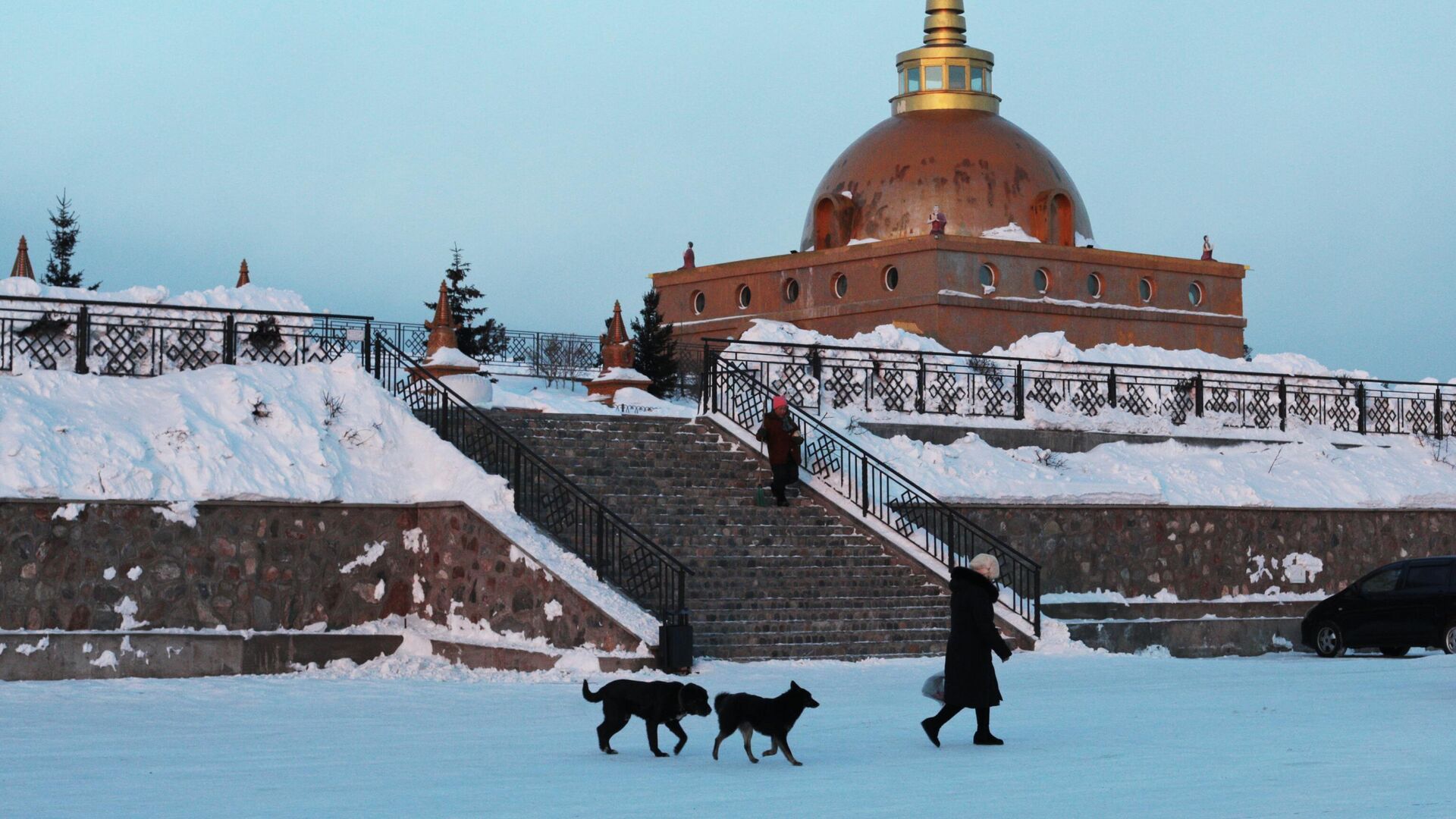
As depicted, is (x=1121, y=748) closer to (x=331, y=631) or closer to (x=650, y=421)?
(x=331, y=631)

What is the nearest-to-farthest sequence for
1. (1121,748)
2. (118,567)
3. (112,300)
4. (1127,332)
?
(1121,748) → (118,567) → (112,300) → (1127,332)

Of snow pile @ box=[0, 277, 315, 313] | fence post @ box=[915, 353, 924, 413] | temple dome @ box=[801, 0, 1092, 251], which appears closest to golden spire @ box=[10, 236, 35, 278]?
snow pile @ box=[0, 277, 315, 313]

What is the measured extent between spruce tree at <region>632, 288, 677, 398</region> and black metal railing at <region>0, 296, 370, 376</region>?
11134 millimetres

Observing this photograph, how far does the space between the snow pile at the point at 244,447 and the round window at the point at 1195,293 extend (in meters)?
28.8

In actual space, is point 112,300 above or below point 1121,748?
above

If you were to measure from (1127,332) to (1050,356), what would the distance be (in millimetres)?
9909

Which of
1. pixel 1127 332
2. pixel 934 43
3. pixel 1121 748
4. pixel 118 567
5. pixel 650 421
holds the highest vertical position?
pixel 934 43

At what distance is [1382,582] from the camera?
23703 millimetres

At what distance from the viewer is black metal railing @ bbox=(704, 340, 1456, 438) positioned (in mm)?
28188

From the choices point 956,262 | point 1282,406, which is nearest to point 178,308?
point 1282,406

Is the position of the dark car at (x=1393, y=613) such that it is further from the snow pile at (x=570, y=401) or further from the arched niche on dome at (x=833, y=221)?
the arched niche on dome at (x=833, y=221)

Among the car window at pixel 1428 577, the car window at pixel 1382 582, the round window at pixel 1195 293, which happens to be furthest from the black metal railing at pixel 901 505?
the round window at pixel 1195 293

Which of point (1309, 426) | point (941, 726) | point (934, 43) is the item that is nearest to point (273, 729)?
point (941, 726)

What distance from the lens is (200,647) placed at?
61.7ft
